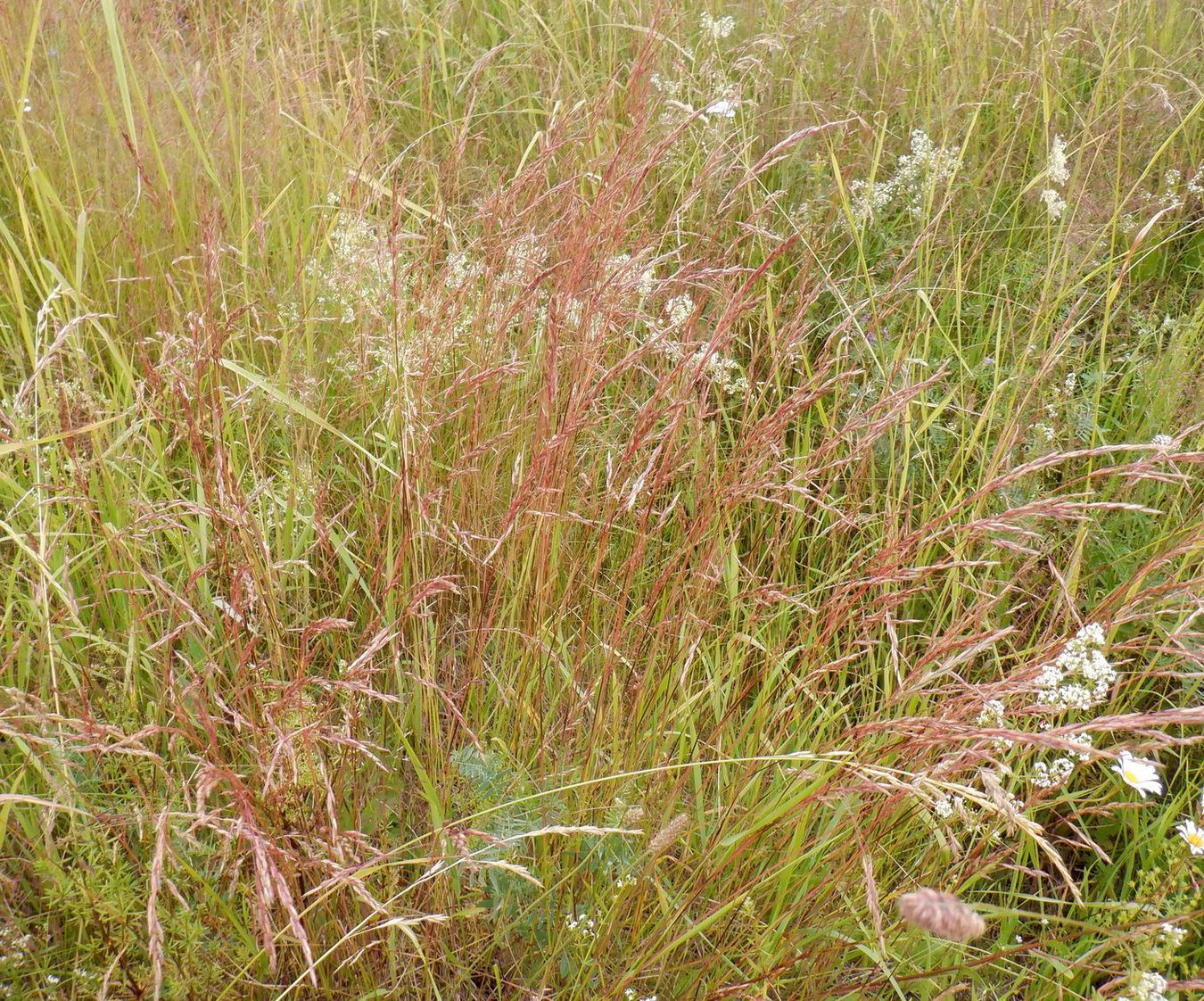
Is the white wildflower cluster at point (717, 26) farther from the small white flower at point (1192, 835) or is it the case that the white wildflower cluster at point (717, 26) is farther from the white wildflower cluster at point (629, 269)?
the small white flower at point (1192, 835)

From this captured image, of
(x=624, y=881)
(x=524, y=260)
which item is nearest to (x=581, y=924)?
(x=624, y=881)

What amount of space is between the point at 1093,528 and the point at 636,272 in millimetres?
1065

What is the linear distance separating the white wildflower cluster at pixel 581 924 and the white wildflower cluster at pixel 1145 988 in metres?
0.64

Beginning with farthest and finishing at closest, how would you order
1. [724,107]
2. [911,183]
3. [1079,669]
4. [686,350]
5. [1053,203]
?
[911,183], [724,107], [1053,203], [686,350], [1079,669]

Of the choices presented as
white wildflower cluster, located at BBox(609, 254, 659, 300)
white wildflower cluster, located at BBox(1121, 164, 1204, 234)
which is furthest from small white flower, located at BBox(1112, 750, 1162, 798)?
white wildflower cluster, located at BBox(1121, 164, 1204, 234)

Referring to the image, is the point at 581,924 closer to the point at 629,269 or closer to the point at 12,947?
the point at 12,947

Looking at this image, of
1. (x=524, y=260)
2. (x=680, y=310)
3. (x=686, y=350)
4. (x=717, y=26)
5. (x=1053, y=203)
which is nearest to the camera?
(x=686, y=350)

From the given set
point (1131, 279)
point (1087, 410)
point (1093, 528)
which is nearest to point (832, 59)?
point (1131, 279)

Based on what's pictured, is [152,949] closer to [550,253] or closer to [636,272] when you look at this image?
[636,272]

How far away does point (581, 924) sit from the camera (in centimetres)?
131

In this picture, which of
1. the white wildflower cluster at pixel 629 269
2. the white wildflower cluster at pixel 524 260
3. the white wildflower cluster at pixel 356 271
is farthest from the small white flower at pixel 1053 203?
the white wildflower cluster at pixel 356 271

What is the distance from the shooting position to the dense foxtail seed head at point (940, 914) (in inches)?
31.5

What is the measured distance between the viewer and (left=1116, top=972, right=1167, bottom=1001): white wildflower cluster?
3.76ft

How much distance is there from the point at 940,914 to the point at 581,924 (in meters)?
0.63
